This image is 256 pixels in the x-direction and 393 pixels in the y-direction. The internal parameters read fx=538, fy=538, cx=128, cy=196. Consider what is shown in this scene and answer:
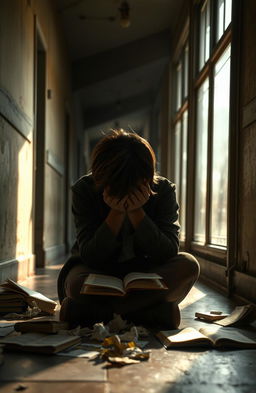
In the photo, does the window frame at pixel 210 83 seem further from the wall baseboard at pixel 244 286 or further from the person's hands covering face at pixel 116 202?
the person's hands covering face at pixel 116 202

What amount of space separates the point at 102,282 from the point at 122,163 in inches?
20.0

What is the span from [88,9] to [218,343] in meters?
6.96

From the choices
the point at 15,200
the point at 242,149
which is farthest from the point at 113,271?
the point at 15,200

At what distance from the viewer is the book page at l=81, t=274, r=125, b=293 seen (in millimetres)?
2182

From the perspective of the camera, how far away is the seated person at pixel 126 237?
2.34 metres

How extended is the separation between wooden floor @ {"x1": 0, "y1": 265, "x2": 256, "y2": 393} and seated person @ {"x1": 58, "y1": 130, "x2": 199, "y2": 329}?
39 cm

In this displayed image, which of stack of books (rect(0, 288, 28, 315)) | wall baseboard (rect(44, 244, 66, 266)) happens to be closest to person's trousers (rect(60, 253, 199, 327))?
stack of books (rect(0, 288, 28, 315))

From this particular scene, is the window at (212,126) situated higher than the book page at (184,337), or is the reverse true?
the window at (212,126)

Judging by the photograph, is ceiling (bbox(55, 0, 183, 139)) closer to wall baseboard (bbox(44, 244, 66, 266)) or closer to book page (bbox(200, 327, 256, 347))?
wall baseboard (bbox(44, 244, 66, 266))

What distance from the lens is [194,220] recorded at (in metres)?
6.88

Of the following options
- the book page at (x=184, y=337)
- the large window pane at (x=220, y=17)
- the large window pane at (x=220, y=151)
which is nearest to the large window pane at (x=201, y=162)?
the large window pane at (x=220, y=151)

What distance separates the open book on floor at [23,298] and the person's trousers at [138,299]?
0.38m

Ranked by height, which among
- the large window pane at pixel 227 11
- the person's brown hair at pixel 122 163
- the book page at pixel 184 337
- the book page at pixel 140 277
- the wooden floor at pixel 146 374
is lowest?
the wooden floor at pixel 146 374

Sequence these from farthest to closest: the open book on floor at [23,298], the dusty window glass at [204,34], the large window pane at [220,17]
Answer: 1. the dusty window glass at [204,34]
2. the large window pane at [220,17]
3. the open book on floor at [23,298]
